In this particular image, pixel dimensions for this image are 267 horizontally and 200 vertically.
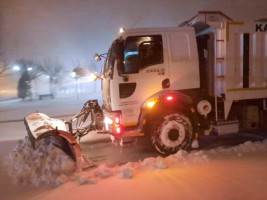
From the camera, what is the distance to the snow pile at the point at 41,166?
19.8 ft

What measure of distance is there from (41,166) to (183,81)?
11.9 ft

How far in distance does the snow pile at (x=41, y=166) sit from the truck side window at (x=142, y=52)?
2.34 m

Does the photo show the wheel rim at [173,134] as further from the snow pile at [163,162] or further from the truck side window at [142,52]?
the truck side window at [142,52]

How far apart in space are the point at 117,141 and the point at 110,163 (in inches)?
23.3

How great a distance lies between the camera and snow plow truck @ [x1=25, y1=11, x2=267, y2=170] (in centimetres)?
766

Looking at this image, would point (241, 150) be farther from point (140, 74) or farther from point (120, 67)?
point (120, 67)

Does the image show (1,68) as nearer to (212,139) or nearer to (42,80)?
(42,80)

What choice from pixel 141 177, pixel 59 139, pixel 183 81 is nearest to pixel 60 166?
pixel 59 139

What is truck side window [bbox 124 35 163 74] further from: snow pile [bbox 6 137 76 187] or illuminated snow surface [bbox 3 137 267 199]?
snow pile [bbox 6 137 76 187]

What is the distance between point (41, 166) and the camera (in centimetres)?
633

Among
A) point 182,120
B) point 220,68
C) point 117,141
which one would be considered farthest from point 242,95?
point 117,141

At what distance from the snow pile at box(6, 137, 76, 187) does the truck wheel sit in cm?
220

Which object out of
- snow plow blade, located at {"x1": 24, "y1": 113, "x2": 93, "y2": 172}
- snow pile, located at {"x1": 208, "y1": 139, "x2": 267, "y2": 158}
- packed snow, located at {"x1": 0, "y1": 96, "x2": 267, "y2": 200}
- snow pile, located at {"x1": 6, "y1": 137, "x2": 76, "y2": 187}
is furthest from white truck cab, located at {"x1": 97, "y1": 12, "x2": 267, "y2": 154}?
snow pile, located at {"x1": 6, "y1": 137, "x2": 76, "y2": 187}

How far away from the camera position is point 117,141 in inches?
316
